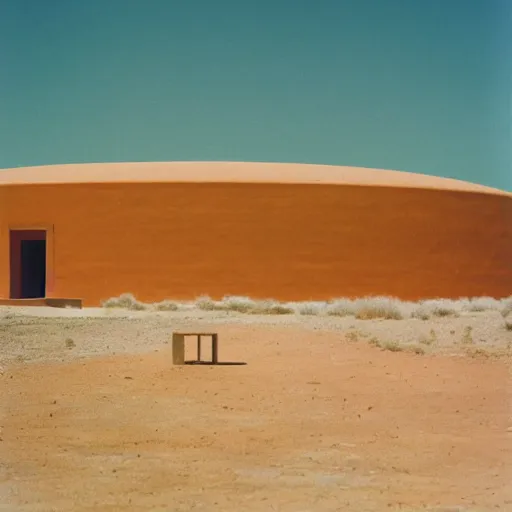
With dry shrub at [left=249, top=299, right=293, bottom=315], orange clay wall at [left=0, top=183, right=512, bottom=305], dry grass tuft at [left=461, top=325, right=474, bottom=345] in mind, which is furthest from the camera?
orange clay wall at [left=0, top=183, right=512, bottom=305]

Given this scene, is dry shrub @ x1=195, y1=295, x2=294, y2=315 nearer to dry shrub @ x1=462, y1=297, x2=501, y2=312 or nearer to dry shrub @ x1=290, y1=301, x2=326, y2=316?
dry shrub @ x1=290, y1=301, x2=326, y2=316

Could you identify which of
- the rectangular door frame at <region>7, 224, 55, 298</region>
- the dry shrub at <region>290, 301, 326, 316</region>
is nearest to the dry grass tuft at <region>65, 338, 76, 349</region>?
the dry shrub at <region>290, 301, 326, 316</region>

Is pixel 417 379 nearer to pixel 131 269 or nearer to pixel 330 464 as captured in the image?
pixel 330 464

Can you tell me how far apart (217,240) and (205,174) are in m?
3.26

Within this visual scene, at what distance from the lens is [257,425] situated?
7.32 meters

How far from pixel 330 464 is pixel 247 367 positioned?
→ 4859 mm

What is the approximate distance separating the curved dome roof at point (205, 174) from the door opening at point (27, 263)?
170cm

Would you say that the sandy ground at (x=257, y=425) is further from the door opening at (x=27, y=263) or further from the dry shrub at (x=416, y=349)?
the door opening at (x=27, y=263)

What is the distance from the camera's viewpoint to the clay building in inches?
949

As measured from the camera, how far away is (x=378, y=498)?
198 inches

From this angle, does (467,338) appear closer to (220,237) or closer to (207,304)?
(207,304)

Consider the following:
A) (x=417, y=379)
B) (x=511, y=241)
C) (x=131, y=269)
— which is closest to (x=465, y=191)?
(x=511, y=241)

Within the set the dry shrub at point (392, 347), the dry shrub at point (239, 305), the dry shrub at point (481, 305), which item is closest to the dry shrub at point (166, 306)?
the dry shrub at point (239, 305)

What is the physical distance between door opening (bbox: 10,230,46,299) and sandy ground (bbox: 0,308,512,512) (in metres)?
11.6
